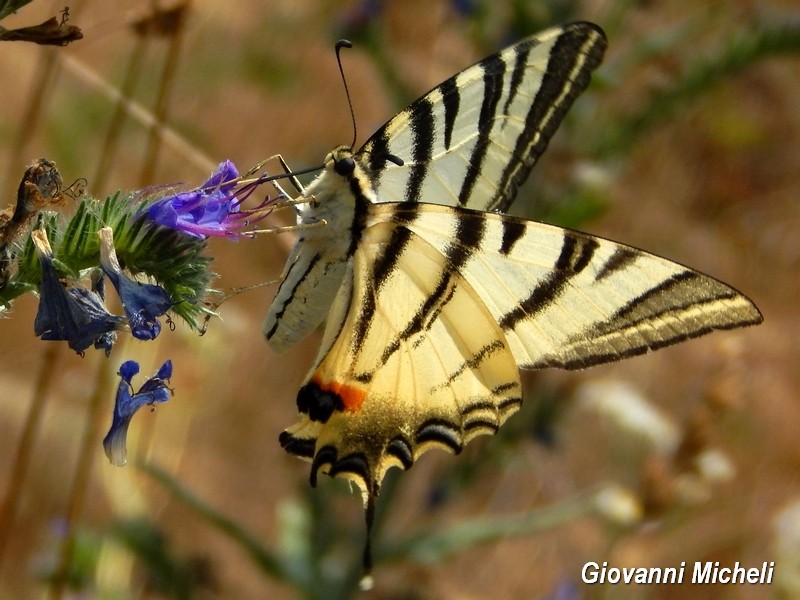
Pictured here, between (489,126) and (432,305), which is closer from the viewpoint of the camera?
(432,305)

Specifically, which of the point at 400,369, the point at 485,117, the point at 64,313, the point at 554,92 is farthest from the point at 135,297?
the point at 554,92

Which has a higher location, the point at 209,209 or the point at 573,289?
the point at 573,289

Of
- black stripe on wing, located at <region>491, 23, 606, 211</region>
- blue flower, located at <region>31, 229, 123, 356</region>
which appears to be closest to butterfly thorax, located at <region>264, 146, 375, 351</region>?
black stripe on wing, located at <region>491, 23, 606, 211</region>

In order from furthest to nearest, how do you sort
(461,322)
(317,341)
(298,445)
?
(317,341) → (461,322) → (298,445)

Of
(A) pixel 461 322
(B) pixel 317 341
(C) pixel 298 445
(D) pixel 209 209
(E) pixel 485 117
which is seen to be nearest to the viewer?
(D) pixel 209 209

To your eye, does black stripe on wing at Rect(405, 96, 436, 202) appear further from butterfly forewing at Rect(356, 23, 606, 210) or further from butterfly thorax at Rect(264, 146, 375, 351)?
butterfly thorax at Rect(264, 146, 375, 351)

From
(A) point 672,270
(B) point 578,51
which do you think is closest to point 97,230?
(A) point 672,270

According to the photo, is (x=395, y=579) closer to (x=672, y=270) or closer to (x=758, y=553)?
(x=758, y=553)

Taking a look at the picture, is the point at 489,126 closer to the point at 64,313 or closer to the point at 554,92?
the point at 554,92

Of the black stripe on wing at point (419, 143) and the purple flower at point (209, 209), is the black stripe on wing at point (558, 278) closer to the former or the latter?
the black stripe on wing at point (419, 143)
